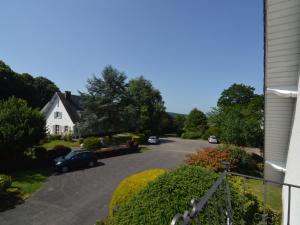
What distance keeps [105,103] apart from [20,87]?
81.0 feet

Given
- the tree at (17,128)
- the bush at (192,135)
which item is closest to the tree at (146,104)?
the bush at (192,135)

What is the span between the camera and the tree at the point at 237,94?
2368 inches

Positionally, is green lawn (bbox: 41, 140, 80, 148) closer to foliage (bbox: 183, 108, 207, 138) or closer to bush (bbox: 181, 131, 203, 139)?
bush (bbox: 181, 131, 203, 139)

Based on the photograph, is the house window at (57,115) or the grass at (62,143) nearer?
the grass at (62,143)

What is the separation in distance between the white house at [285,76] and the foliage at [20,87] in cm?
4771

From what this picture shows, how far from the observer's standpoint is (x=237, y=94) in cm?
6072

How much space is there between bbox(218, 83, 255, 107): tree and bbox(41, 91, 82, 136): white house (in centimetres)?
3824

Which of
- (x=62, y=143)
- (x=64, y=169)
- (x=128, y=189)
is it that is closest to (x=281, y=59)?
(x=128, y=189)

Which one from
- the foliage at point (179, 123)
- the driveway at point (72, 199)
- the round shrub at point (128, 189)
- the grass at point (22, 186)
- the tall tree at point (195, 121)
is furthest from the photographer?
the foliage at point (179, 123)

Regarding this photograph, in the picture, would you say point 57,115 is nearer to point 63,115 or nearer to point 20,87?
point 63,115

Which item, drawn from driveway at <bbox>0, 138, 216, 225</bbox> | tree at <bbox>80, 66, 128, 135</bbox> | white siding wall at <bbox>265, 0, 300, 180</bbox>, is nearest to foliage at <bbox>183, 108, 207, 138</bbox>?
tree at <bbox>80, 66, 128, 135</bbox>

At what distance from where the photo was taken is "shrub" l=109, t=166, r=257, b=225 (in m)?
5.26

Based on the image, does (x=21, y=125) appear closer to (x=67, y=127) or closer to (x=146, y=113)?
(x=67, y=127)

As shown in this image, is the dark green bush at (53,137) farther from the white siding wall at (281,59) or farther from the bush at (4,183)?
the white siding wall at (281,59)
